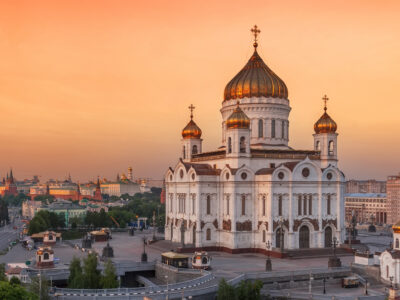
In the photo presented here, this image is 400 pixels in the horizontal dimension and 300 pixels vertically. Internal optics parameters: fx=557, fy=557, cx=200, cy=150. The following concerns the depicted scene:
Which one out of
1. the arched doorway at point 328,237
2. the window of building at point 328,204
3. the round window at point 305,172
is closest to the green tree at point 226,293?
the round window at point 305,172

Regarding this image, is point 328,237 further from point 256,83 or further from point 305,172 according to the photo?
point 256,83

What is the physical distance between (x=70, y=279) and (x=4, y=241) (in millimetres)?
45805

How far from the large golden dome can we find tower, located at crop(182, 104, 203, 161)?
5803 mm

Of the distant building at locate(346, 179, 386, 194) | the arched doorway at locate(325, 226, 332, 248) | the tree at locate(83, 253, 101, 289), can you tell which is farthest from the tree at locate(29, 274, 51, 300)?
the distant building at locate(346, 179, 386, 194)

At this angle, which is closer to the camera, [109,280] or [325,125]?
[109,280]

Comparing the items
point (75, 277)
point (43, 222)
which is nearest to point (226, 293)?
point (75, 277)

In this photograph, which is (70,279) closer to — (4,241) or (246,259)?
(246,259)

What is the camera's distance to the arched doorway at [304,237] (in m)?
52.9

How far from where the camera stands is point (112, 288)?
36.2 m

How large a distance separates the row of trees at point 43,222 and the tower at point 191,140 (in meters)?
26.0

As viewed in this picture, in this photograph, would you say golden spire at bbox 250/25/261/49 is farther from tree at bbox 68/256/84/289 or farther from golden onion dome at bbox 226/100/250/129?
tree at bbox 68/256/84/289

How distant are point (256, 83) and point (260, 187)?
469 inches

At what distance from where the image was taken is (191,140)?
63.9m

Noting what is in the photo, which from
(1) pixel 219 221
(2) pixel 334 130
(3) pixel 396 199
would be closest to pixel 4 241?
(1) pixel 219 221
